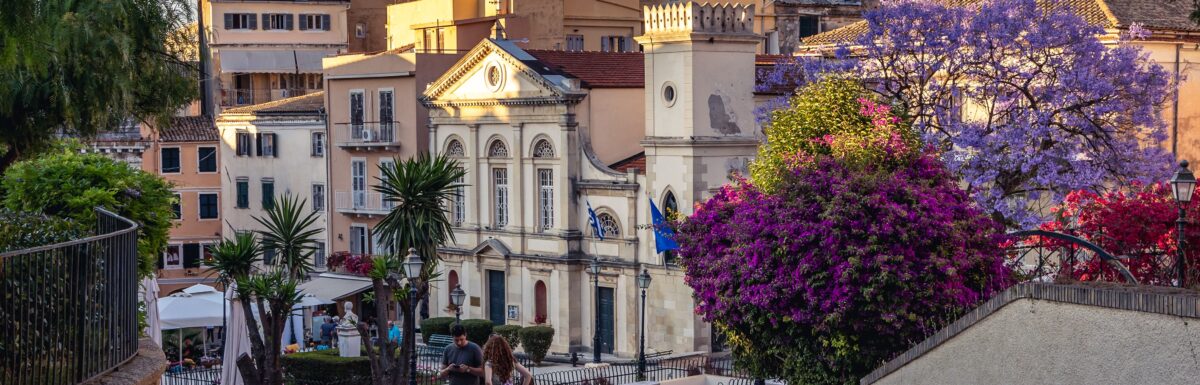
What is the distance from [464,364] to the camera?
2067 centimetres

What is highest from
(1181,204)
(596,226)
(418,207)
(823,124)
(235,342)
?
(823,124)

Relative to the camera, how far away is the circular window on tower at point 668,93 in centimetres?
4681

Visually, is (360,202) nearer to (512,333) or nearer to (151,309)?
(512,333)

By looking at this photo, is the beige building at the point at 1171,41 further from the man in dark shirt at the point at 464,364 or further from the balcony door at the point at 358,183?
the balcony door at the point at 358,183

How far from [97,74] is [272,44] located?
58244mm

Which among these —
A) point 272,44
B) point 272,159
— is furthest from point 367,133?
point 272,44

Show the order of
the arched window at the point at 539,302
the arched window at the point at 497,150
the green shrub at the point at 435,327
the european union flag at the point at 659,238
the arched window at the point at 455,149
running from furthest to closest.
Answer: the arched window at the point at 455,149, the arched window at the point at 497,150, the arched window at the point at 539,302, the green shrub at the point at 435,327, the european union flag at the point at 659,238

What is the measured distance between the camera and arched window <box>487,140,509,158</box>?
53.4 meters

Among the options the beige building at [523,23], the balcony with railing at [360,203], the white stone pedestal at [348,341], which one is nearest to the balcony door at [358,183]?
the balcony with railing at [360,203]

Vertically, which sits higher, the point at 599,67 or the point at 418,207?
the point at 599,67

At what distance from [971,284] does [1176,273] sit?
4.94 m

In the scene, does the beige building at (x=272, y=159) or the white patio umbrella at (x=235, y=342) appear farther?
the beige building at (x=272, y=159)

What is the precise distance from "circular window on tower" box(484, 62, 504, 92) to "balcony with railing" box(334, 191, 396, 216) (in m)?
8.06

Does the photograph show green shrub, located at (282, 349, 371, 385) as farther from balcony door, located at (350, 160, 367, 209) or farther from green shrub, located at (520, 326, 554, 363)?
balcony door, located at (350, 160, 367, 209)
